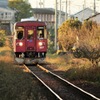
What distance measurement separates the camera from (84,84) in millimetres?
16203

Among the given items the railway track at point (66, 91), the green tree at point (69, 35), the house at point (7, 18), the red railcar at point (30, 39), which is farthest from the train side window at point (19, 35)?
the house at point (7, 18)

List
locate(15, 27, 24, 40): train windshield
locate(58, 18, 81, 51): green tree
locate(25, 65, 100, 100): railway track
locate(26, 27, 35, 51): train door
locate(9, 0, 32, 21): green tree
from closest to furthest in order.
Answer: locate(25, 65, 100, 100): railway track, locate(15, 27, 24, 40): train windshield, locate(26, 27, 35, 51): train door, locate(58, 18, 81, 51): green tree, locate(9, 0, 32, 21): green tree

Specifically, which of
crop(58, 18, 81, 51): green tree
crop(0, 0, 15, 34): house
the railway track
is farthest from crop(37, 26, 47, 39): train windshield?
crop(0, 0, 15, 34): house

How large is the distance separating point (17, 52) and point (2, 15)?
7131 cm

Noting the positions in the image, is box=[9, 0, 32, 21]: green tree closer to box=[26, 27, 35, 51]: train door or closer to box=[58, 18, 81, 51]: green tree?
box=[58, 18, 81, 51]: green tree

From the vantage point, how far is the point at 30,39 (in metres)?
28.3

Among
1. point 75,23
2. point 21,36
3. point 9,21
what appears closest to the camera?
point 21,36

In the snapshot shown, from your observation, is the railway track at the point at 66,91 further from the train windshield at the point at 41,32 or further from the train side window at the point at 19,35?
the train side window at the point at 19,35

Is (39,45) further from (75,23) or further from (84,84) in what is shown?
(75,23)

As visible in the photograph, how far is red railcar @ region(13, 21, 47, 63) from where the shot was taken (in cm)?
2811

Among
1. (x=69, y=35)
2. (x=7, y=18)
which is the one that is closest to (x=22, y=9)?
(x=7, y=18)

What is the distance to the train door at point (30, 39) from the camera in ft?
92.5

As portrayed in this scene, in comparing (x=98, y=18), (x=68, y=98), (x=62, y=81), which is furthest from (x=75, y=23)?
(x=68, y=98)

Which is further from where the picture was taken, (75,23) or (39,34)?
(75,23)
